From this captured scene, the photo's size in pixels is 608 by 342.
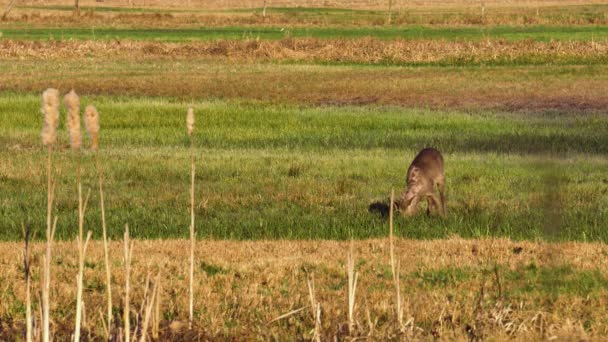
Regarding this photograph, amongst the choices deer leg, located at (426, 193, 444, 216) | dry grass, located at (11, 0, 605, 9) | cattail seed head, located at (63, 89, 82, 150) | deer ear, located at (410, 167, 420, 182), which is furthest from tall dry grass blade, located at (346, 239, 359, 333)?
dry grass, located at (11, 0, 605, 9)

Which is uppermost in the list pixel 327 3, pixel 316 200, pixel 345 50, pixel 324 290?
pixel 327 3

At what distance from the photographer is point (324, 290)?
9.16m

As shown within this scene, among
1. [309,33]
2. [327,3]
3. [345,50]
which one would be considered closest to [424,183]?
[345,50]

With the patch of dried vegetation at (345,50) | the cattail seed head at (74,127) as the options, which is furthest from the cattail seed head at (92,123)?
the patch of dried vegetation at (345,50)

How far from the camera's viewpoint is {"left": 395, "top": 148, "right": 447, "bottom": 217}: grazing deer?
1309 cm

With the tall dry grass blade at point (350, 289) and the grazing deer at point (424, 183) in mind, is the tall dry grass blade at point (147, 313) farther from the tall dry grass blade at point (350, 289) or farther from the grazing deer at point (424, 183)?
the grazing deer at point (424, 183)

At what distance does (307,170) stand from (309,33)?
151 ft

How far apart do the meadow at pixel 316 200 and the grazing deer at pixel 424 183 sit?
8.2 inches

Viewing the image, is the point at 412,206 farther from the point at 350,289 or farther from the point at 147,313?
the point at 147,313

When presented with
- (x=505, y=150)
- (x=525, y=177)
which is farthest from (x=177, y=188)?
(x=505, y=150)

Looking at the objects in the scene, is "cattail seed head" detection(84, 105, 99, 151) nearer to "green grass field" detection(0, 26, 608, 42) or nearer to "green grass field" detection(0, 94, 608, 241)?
"green grass field" detection(0, 94, 608, 241)

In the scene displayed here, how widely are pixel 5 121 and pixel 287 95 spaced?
30.9ft

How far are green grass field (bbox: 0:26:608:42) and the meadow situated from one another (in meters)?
13.7

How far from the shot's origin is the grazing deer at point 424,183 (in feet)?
43.0
